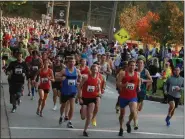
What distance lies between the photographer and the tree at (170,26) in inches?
1411

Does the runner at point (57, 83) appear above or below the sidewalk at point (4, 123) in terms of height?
above

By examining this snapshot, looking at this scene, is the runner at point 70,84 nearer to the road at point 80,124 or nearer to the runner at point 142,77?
the road at point 80,124

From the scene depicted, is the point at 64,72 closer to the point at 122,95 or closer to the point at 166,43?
the point at 122,95

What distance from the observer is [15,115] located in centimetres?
1396

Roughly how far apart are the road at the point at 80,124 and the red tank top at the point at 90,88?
90 cm

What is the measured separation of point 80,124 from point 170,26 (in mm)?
25002

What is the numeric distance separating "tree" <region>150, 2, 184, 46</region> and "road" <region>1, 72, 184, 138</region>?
19.1 metres

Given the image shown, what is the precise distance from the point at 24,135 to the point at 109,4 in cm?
7765

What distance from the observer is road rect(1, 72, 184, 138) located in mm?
11828

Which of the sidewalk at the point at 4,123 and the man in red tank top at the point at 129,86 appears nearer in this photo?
the sidewalk at the point at 4,123

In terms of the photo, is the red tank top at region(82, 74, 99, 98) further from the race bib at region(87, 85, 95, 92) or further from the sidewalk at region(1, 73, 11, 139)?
the sidewalk at region(1, 73, 11, 139)

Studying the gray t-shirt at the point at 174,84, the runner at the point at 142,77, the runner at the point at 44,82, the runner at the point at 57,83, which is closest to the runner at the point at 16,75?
the runner at the point at 44,82

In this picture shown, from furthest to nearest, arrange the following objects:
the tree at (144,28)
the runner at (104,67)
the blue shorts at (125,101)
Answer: the tree at (144,28) < the runner at (104,67) < the blue shorts at (125,101)

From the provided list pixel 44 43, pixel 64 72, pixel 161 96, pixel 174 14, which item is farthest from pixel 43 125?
pixel 174 14
